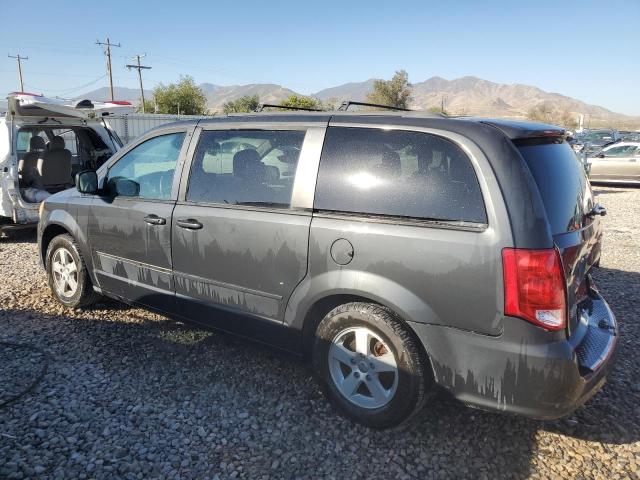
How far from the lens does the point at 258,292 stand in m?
3.20

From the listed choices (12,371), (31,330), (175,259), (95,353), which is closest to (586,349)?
(175,259)

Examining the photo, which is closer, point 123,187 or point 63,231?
point 123,187

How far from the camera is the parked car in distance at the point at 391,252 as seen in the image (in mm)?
2363

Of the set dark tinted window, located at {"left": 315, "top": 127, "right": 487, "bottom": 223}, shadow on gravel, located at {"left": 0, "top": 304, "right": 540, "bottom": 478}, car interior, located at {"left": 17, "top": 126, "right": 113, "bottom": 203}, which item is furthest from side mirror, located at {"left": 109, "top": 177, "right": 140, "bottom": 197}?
car interior, located at {"left": 17, "top": 126, "right": 113, "bottom": 203}

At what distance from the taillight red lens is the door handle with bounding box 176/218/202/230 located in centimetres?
207

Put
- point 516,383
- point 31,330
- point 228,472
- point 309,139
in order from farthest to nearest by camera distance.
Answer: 1. point 31,330
2. point 309,139
3. point 228,472
4. point 516,383

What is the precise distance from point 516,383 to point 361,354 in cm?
88

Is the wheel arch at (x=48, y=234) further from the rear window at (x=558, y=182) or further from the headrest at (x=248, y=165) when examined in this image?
the rear window at (x=558, y=182)

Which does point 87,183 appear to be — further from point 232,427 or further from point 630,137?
point 630,137

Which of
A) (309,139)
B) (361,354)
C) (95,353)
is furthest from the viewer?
(95,353)

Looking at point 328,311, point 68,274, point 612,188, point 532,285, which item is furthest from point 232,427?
point 612,188

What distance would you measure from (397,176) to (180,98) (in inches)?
2247

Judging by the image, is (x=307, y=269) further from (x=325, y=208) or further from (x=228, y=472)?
(x=228, y=472)

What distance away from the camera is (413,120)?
9.14 feet
